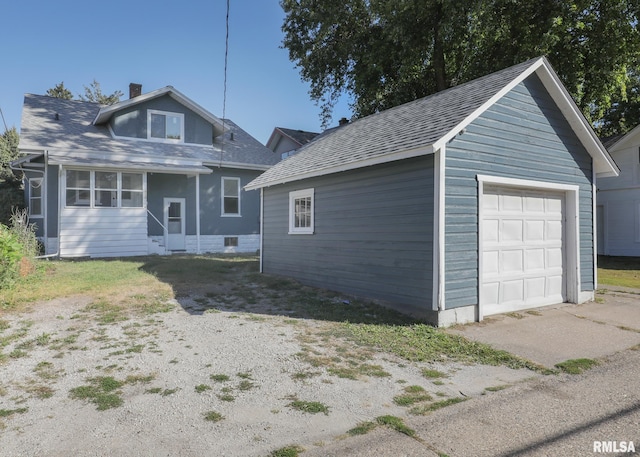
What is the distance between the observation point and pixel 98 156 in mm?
16188

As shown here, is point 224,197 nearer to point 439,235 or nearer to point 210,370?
point 439,235

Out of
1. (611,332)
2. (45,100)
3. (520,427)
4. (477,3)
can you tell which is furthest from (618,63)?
(45,100)

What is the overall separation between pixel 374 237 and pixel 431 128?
7.57 feet

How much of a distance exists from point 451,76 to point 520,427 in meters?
20.8

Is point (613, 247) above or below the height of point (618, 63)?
below

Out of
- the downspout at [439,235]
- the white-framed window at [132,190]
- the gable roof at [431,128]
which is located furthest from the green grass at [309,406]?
the white-framed window at [132,190]

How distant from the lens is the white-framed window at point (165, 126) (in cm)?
1855

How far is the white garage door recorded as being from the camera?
7633mm

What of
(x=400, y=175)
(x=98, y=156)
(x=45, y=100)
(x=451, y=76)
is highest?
(x=451, y=76)

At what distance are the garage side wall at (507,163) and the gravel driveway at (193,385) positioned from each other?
234 centimetres

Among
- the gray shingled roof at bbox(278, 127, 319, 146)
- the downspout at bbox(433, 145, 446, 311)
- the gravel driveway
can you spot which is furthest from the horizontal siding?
the gray shingled roof at bbox(278, 127, 319, 146)

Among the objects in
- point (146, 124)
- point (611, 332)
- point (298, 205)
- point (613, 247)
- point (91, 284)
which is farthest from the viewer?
point (613, 247)

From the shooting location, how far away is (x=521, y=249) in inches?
321

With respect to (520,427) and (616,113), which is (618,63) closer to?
(616,113)
